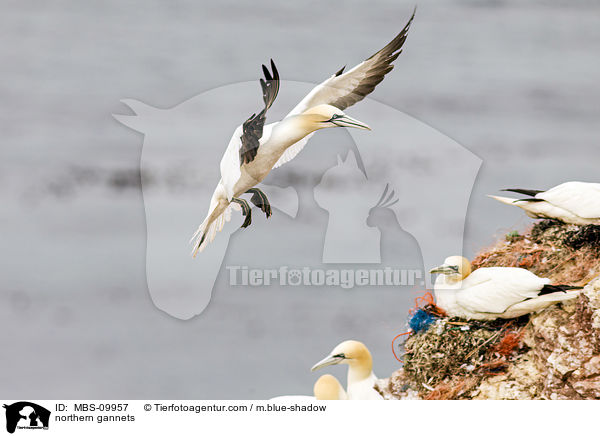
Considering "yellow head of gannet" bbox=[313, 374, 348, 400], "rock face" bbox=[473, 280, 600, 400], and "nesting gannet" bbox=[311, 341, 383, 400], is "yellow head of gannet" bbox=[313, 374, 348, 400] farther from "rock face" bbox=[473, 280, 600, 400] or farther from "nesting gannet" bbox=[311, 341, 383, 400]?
"rock face" bbox=[473, 280, 600, 400]

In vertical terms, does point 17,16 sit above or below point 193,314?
above

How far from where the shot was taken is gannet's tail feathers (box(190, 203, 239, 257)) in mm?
2496

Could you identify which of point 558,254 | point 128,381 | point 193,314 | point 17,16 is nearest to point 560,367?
point 558,254

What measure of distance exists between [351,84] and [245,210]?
25.0 inches

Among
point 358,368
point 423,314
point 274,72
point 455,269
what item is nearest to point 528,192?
point 455,269

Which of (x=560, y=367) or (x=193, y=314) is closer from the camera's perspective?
(x=560, y=367)

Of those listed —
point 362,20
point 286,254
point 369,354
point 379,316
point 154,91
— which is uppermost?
point 362,20

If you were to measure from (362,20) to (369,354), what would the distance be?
1.33 meters

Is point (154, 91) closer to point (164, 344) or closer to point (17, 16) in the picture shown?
point (17, 16)

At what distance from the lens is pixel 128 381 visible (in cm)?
257

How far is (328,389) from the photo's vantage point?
2463mm

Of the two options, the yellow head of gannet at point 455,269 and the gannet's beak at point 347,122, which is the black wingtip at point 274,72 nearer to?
the gannet's beak at point 347,122

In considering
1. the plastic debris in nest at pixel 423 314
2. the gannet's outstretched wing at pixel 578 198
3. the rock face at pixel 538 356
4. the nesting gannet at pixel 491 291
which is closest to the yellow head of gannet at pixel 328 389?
the rock face at pixel 538 356

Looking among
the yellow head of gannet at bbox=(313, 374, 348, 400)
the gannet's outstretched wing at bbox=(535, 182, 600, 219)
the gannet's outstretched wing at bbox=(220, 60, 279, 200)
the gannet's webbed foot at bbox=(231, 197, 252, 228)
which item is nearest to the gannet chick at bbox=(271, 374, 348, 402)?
the yellow head of gannet at bbox=(313, 374, 348, 400)
